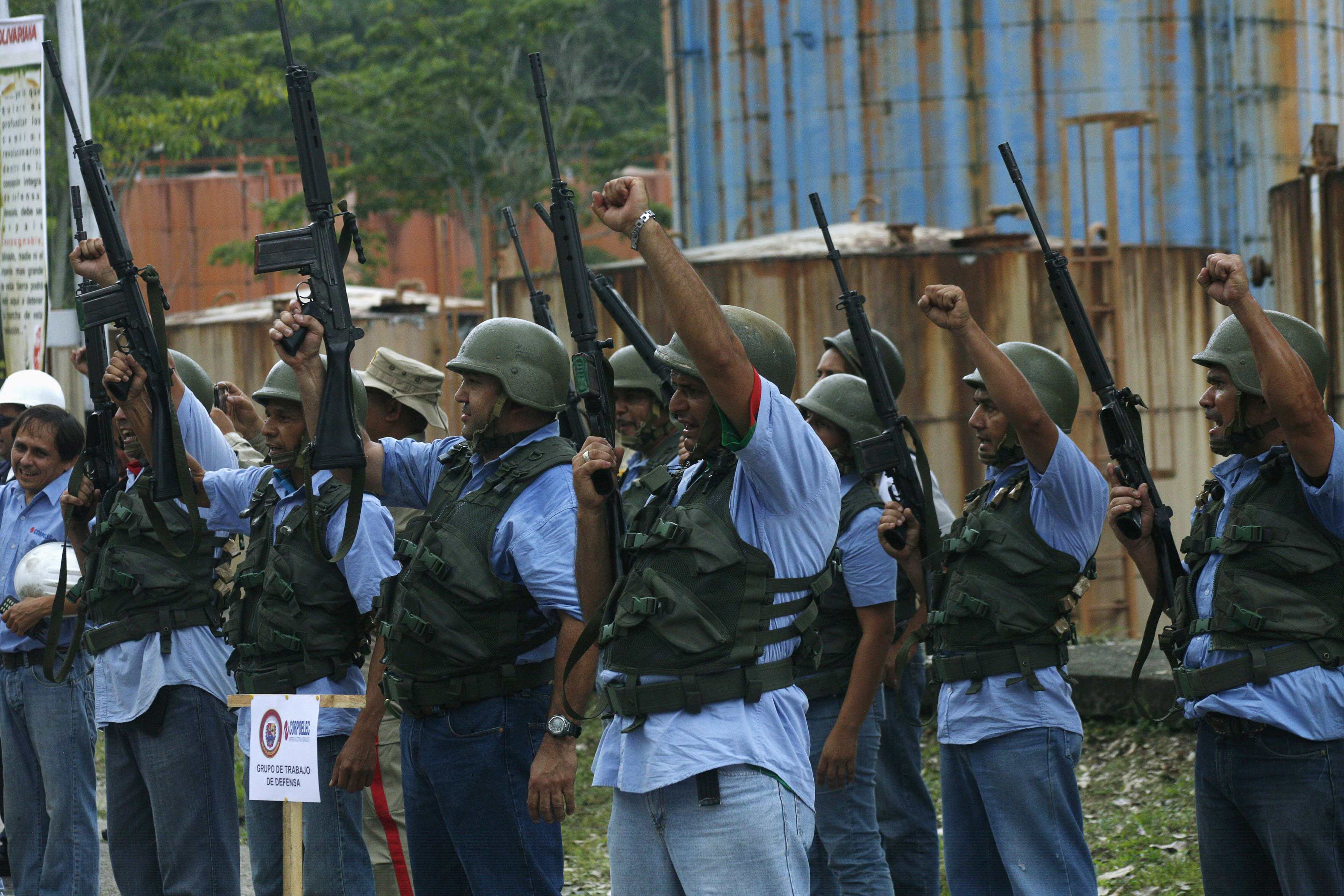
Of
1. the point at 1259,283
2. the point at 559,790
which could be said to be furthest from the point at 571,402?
the point at 1259,283

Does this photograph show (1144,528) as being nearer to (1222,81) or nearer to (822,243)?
(822,243)

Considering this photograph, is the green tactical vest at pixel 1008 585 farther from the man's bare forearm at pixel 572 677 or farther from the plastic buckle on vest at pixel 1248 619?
the man's bare forearm at pixel 572 677

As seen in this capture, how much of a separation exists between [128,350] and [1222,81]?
16.2m

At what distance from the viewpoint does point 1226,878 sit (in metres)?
4.68

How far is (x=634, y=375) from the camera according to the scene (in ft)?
22.6

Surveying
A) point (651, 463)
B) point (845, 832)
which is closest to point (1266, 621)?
point (845, 832)

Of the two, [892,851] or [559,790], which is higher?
[559,790]

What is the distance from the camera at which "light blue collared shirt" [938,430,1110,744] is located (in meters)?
5.05

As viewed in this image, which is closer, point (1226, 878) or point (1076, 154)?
point (1226, 878)

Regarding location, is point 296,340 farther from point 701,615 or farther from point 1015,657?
point 1015,657

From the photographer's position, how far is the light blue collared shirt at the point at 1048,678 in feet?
16.6

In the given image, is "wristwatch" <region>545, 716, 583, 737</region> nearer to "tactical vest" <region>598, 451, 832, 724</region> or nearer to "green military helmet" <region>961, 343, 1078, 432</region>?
"tactical vest" <region>598, 451, 832, 724</region>

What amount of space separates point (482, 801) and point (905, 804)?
7.42ft

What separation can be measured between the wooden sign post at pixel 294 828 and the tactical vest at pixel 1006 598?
200 centimetres
